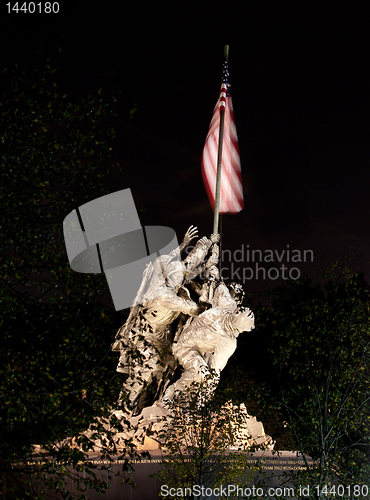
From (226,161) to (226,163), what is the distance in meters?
0.06

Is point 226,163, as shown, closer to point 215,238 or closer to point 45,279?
point 215,238

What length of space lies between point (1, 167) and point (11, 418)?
126 inches

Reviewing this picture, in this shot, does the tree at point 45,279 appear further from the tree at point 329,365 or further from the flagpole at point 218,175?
the flagpole at point 218,175

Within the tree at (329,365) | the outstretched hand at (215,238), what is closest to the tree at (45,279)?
the tree at (329,365)

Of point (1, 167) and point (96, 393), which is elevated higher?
point (1, 167)

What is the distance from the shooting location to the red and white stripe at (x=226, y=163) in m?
14.5

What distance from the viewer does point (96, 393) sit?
19.0 ft

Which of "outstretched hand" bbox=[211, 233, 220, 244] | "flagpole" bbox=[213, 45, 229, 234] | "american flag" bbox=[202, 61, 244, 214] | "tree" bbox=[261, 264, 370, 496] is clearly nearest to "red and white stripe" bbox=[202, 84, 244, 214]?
"american flag" bbox=[202, 61, 244, 214]

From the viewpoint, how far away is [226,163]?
48.5 feet

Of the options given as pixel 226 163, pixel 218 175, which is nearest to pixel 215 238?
pixel 218 175

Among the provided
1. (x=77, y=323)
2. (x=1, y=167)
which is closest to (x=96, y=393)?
(x=77, y=323)

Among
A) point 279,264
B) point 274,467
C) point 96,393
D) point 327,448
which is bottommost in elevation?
point 274,467

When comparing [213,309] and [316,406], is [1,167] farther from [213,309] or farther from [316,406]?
[316,406]

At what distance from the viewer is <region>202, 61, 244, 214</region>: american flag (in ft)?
47.6
